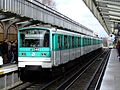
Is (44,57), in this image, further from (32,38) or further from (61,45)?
(61,45)

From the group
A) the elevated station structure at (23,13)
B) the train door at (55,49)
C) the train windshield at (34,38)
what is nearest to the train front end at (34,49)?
the train windshield at (34,38)

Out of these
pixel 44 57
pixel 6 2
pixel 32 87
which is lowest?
pixel 32 87

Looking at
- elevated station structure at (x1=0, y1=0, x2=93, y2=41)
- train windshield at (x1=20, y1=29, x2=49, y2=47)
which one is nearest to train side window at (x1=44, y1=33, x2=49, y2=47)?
train windshield at (x1=20, y1=29, x2=49, y2=47)

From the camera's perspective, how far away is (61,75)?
21.6m

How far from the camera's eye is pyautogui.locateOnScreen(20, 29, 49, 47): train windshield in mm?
17703

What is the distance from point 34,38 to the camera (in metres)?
17.9

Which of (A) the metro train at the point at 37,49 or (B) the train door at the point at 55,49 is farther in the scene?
(B) the train door at the point at 55,49

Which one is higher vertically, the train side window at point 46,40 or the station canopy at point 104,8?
the station canopy at point 104,8

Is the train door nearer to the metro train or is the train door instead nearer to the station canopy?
the metro train

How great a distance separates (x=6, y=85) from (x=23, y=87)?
1.06 m

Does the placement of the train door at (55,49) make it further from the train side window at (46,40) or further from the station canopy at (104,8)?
the station canopy at (104,8)

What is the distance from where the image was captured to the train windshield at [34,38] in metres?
17.7

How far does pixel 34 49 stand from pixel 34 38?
570mm

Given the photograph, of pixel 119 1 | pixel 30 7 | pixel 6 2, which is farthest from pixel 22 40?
pixel 119 1
